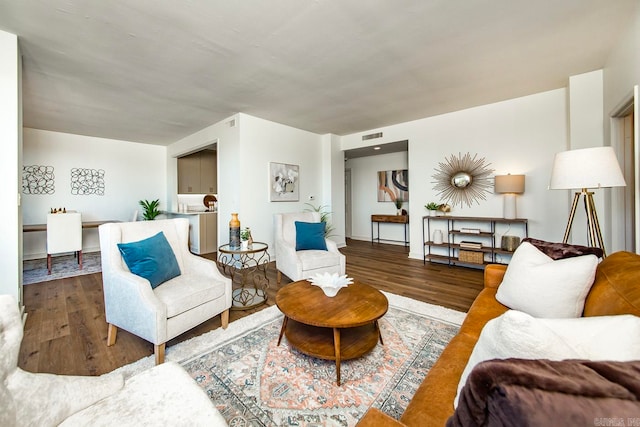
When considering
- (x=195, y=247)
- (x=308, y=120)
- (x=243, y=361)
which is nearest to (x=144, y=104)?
(x=308, y=120)

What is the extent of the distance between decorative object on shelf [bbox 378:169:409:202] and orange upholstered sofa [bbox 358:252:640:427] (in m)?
4.89

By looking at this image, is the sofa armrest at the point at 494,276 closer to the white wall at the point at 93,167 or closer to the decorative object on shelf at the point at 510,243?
the decorative object on shelf at the point at 510,243

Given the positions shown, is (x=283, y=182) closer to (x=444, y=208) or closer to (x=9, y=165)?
(x=444, y=208)

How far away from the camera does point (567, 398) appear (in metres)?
0.39

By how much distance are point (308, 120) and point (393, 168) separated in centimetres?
270

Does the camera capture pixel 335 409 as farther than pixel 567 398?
Yes

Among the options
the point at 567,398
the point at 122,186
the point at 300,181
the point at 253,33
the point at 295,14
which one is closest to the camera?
the point at 567,398

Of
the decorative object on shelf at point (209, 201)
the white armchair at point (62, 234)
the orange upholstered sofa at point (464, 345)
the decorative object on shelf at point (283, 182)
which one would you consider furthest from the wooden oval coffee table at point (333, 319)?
the decorative object on shelf at point (209, 201)

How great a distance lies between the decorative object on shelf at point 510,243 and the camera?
3706 mm

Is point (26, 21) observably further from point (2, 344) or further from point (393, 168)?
point (393, 168)

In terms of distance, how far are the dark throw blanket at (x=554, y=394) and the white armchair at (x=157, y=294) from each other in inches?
72.0

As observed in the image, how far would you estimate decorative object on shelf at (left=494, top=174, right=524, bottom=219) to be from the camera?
3.62 m

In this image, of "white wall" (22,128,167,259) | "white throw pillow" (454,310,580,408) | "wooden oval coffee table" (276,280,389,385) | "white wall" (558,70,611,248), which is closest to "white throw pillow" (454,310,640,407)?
"white throw pillow" (454,310,580,408)

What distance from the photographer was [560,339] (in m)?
0.61
